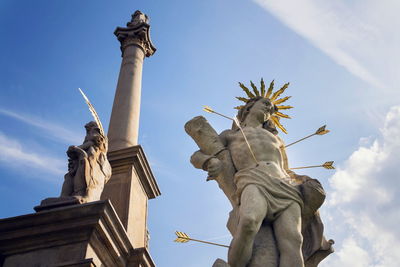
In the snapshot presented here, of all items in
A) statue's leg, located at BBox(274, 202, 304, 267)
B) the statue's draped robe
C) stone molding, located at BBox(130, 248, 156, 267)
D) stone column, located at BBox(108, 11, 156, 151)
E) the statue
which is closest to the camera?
statue's leg, located at BBox(274, 202, 304, 267)

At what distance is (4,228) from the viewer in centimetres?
781

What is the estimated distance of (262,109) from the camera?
31.1 ft

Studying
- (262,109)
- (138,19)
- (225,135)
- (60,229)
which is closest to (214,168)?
(225,135)

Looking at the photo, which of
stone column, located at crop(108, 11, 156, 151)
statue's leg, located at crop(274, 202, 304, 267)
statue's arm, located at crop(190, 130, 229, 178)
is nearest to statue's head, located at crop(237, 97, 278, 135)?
statue's arm, located at crop(190, 130, 229, 178)

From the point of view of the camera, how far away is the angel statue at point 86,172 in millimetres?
8383

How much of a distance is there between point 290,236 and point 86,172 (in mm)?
3392

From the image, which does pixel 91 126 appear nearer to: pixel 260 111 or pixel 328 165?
pixel 260 111

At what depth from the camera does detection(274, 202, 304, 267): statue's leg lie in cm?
701

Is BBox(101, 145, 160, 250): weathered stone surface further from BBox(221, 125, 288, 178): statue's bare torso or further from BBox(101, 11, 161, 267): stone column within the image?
BBox(221, 125, 288, 178): statue's bare torso

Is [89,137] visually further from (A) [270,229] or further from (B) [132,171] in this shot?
(A) [270,229]

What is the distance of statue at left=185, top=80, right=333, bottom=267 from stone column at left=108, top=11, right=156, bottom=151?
3.65 metres

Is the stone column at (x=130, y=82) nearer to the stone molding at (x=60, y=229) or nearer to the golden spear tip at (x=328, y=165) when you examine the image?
the stone molding at (x=60, y=229)

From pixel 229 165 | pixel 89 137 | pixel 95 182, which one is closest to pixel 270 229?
pixel 229 165

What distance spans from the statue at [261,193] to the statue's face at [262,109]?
0.05ft
